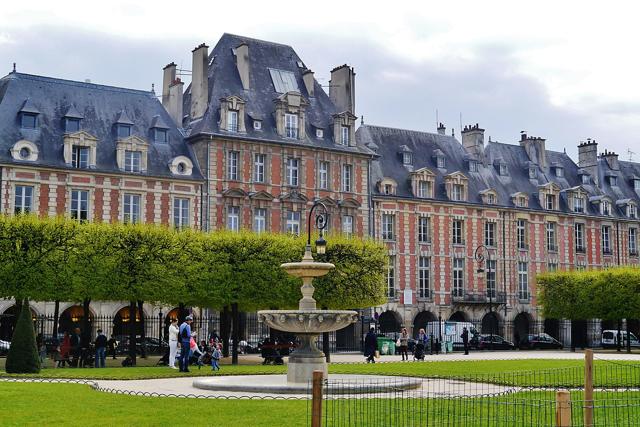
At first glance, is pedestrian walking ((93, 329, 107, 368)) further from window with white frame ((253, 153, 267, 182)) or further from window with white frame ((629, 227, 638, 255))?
window with white frame ((629, 227, 638, 255))

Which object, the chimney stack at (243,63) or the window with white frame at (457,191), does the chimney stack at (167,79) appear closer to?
the chimney stack at (243,63)

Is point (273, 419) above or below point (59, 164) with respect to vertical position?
below

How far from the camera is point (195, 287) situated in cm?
3344

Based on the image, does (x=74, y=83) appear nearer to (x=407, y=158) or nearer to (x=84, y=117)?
(x=84, y=117)

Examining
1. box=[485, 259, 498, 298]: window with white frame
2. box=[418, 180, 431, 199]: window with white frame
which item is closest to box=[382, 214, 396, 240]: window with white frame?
box=[418, 180, 431, 199]: window with white frame

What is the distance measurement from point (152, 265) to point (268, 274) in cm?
432

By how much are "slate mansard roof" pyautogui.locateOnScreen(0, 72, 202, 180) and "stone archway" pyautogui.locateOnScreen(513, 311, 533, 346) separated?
22500 millimetres

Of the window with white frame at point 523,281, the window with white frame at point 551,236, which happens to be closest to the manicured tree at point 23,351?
the window with white frame at point 523,281

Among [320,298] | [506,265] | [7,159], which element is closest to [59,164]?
[7,159]

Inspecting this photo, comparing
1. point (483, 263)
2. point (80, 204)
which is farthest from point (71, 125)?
point (483, 263)

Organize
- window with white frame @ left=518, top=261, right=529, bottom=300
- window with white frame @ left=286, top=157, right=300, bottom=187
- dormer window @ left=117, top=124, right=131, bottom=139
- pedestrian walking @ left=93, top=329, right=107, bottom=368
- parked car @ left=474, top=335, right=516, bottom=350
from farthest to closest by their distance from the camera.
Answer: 1. window with white frame @ left=518, top=261, right=529, bottom=300
2. parked car @ left=474, top=335, right=516, bottom=350
3. window with white frame @ left=286, top=157, right=300, bottom=187
4. dormer window @ left=117, top=124, right=131, bottom=139
5. pedestrian walking @ left=93, top=329, right=107, bottom=368

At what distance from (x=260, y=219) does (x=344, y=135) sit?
Result: 6.86 m

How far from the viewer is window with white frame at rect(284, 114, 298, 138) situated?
157 ft

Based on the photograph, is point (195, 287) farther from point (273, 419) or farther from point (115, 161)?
point (273, 419)
